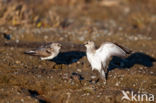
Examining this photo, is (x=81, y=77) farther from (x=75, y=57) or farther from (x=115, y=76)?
(x=75, y=57)

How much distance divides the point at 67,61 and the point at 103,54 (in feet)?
5.67

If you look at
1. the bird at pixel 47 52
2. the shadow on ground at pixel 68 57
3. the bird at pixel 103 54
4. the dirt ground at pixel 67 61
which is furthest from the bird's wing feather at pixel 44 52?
the bird at pixel 103 54

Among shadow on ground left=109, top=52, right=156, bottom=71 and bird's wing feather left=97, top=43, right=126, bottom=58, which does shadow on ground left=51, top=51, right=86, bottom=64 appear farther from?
bird's wing feather left=97, top=43, right=126, bottom=58

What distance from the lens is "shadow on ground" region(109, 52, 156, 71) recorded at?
9.02m

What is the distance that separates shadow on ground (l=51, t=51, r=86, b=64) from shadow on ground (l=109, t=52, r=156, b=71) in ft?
3.19

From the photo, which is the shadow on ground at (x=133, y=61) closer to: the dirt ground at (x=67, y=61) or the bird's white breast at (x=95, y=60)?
the dirt ground at (x=67, y=61)

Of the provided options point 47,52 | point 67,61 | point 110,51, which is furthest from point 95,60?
point 67,61

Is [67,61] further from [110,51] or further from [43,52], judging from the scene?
[110,51]

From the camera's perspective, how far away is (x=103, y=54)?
7590mm

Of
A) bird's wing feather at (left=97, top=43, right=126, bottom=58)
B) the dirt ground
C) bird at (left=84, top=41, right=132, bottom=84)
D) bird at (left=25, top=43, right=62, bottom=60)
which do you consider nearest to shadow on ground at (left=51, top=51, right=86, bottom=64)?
the dirt ground

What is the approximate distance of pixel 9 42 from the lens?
33.3ft

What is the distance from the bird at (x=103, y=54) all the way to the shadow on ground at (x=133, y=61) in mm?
992

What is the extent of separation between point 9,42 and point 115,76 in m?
3.80

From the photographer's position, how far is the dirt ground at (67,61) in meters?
7.01
